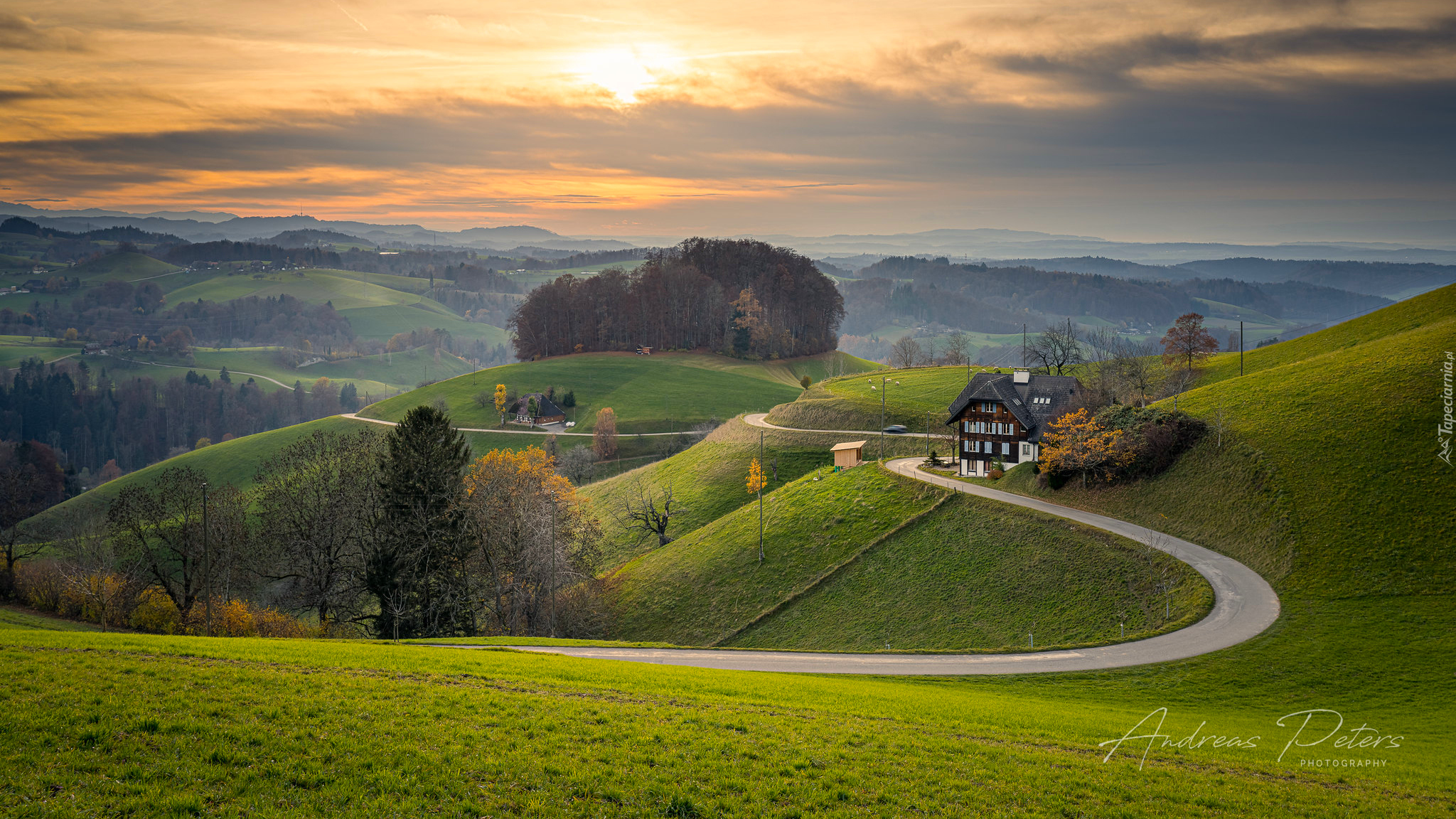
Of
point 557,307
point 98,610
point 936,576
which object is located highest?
point 557,307

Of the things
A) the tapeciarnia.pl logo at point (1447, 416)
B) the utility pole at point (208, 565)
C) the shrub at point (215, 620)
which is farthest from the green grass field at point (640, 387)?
the tapeciarnia.pl logo at point (1447, 416)

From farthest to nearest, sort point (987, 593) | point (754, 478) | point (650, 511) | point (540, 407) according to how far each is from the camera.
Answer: point (540, 407) → point (650, 511) → point (754, 478) → point (987, 593)

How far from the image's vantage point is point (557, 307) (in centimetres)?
18325

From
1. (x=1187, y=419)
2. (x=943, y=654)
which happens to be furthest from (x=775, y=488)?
(x=943, y=654)

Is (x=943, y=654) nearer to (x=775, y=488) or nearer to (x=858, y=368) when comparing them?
(x=775, y=488)

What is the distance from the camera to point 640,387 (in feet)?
493

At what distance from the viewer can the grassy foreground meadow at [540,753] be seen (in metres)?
13.2

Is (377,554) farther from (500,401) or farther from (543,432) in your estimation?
(500,401)

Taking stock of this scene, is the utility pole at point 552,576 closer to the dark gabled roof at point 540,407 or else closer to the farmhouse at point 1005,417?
the farmhouse at point 1005,417

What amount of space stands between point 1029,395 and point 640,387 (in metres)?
92.1

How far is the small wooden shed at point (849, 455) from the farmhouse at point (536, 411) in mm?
70589

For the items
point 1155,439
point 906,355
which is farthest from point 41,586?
point 906,355

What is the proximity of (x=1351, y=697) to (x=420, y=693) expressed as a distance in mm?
34512

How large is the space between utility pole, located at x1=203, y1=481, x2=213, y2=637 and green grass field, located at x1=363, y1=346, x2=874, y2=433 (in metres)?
77.3
